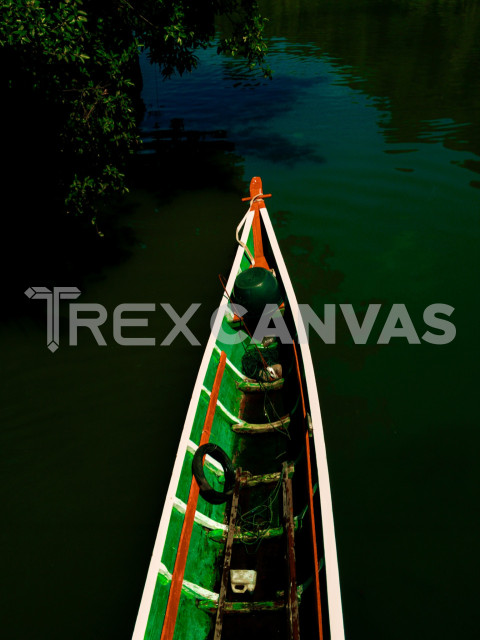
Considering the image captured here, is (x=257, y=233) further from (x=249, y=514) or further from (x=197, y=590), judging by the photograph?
(x=197, y=590)

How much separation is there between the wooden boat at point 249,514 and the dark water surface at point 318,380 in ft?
3.00

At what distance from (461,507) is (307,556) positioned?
245cm

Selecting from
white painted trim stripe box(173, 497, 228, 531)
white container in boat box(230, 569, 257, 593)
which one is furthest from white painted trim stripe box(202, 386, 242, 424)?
white container in boat box(230, 569, 257, 593)

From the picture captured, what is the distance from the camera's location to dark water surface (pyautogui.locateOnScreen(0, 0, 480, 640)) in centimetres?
545

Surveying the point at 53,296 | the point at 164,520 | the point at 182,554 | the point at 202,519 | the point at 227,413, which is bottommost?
the point at 202,519

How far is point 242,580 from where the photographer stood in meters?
4.95

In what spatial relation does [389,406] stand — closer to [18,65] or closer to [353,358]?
[353,358]

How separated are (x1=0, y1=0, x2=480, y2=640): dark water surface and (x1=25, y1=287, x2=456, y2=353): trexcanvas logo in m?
0.18

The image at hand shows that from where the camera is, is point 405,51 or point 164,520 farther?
point 405,51

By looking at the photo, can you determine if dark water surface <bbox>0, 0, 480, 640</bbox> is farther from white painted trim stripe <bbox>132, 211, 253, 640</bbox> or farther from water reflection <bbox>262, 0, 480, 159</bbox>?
white painted trim stripe <bbox>132, 211, 253, 640</bbox>

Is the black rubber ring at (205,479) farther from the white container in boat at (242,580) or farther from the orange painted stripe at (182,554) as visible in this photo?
the white container in boat at (242,580)

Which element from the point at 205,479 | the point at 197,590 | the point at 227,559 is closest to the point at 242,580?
the point at 227,559

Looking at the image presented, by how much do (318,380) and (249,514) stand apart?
302 centimetres

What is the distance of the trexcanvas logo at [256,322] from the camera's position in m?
8.22
